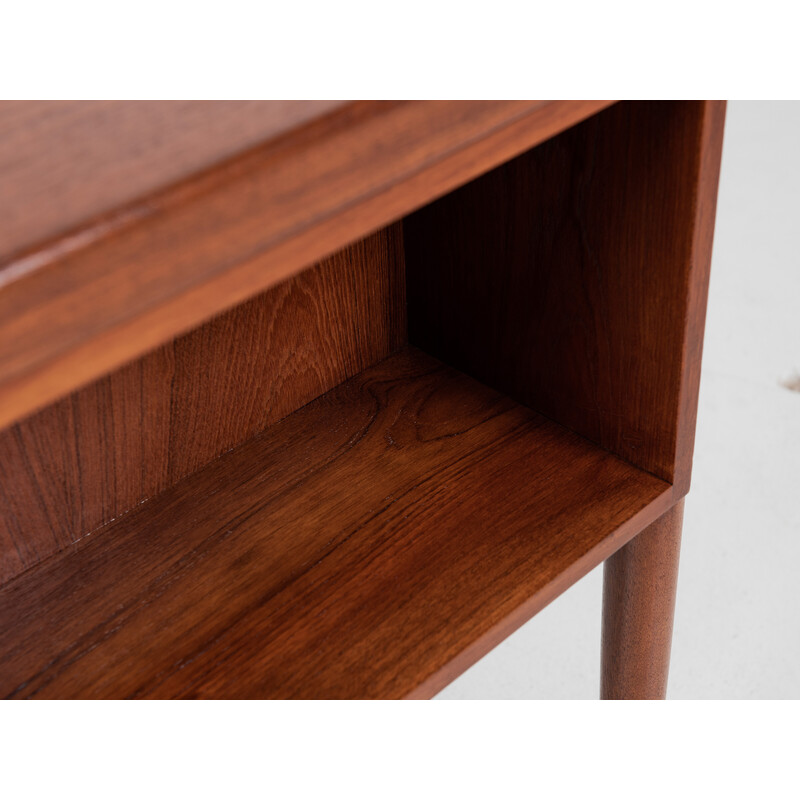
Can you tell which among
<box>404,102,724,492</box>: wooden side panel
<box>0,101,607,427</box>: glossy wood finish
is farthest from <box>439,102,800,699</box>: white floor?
<box>0,101,607,427</box>: glossy wood finish

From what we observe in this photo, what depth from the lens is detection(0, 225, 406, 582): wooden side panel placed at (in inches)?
19.0

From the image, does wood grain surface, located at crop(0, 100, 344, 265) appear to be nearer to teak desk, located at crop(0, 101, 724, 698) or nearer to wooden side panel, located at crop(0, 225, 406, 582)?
teak desk, located at crop(0, 101, 724, 698)

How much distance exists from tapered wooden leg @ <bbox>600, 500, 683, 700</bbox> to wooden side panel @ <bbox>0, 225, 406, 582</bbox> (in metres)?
0.20

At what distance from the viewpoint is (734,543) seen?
1.00m

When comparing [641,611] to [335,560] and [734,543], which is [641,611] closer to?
[335,560]

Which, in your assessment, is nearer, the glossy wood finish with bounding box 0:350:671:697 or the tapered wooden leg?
the glossy wood finish with bounding box 0:350:671:697

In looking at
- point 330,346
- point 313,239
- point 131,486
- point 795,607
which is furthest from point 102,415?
point 795,607

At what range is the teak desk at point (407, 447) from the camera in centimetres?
45

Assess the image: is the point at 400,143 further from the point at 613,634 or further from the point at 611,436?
the point at 613,634

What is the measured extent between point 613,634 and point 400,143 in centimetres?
45

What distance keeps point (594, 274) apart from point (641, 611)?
0.23 m

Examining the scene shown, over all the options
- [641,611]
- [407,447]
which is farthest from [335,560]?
[641,611]

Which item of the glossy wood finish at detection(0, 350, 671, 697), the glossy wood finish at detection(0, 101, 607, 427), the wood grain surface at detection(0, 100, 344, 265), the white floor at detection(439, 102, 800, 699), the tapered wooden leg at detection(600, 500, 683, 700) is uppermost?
the wood grain surface at detection(0, 100, 344, 265)

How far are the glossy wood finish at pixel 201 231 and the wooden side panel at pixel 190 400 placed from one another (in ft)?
0.73
